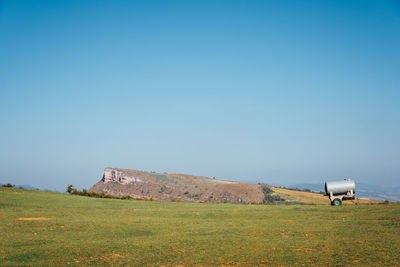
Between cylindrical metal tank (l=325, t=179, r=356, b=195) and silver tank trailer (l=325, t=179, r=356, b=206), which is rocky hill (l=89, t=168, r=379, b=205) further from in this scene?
cylindrical metal tank (l=325, t=179, r=356, b=195)

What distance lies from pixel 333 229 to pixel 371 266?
7.39 meters

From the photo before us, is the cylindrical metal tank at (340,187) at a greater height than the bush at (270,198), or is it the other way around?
the cylindrical metal tank at (340,187)

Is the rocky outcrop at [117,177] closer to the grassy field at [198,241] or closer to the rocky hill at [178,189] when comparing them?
the rocky hill at [178,189]

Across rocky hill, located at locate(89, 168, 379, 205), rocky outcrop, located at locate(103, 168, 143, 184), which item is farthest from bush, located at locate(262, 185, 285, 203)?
rocky outcrop, located at locate(103, 168, 143, 184)

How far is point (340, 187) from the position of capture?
109ft

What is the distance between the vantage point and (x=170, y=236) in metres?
17.1

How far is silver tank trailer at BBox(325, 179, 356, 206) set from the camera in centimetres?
3331

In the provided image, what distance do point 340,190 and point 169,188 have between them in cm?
3567

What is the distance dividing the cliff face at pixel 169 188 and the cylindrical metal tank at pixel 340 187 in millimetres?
26080

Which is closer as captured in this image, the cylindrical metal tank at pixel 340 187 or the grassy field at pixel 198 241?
the grassy field at pixel 198 241

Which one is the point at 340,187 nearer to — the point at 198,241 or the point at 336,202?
the point at 336,202

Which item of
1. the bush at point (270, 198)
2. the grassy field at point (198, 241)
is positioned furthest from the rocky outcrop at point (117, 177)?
the grassy field at point (198, 241)

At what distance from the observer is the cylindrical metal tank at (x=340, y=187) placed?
33.2 metres

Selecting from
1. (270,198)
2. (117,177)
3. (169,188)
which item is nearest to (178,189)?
(169,188)
